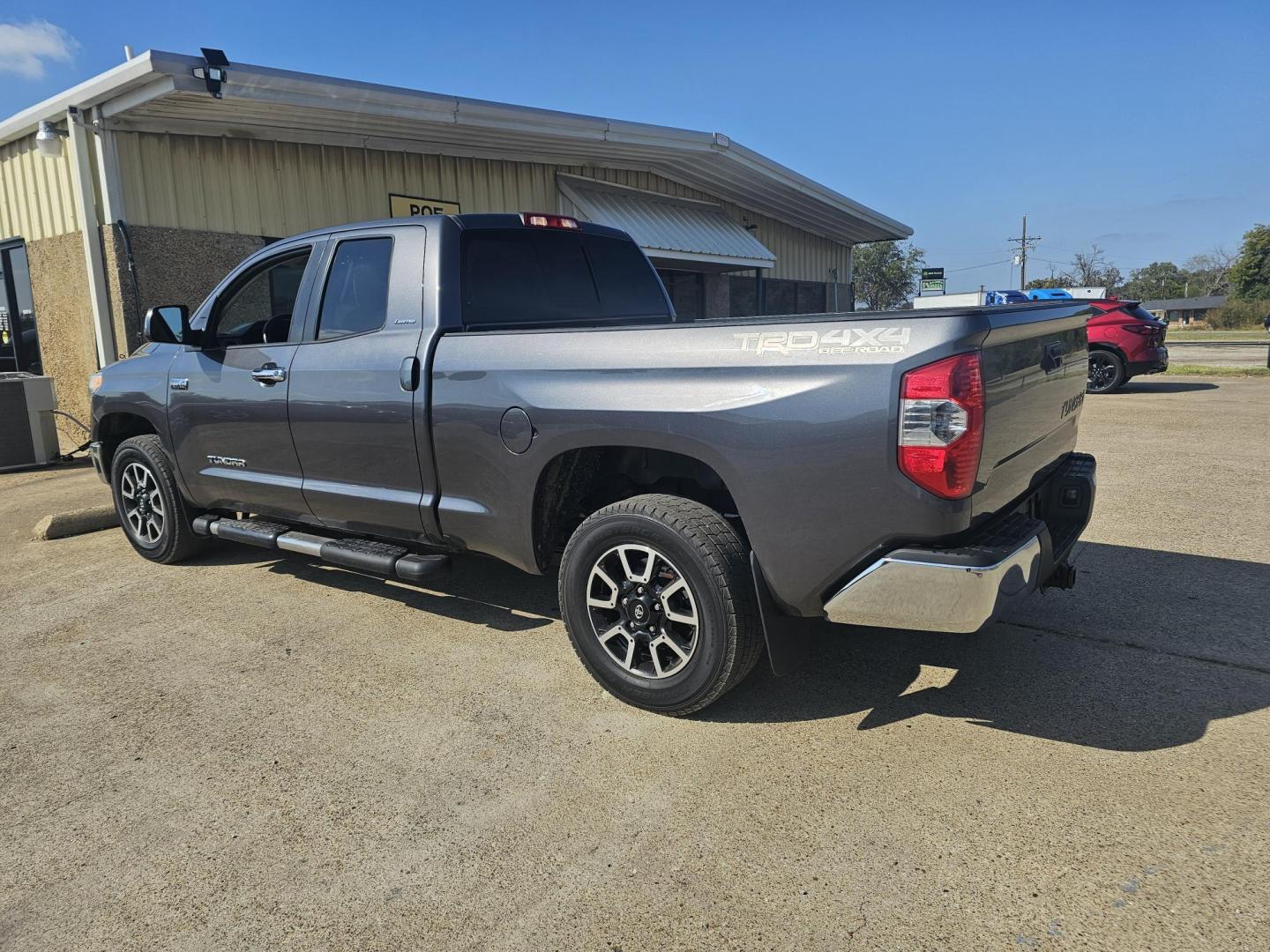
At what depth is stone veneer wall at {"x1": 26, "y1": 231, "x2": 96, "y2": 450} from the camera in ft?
32.0

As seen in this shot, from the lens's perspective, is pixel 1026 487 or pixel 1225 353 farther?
pixel 1225 353

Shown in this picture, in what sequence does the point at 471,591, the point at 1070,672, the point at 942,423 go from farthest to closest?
1. the point at 471,591
2. the point at 1070,672
3. the point at 942,423

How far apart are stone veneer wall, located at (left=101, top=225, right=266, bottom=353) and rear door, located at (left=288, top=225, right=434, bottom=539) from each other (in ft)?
19.5

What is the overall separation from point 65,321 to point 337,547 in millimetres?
8077

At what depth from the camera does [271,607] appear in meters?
4.82

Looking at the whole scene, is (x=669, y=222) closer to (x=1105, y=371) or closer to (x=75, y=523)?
(x=1105, y=371)

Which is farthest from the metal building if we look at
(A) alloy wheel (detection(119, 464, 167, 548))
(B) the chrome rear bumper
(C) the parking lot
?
(B) the chrome rear bumper

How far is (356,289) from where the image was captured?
4352mm

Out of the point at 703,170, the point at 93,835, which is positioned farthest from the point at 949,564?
the point at 703,170

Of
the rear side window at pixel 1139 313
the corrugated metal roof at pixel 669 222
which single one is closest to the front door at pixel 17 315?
the corrugated metal roof at pixel 669 222

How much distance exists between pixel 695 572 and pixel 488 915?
1302mm

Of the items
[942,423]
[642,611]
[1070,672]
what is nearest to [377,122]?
[642,611]

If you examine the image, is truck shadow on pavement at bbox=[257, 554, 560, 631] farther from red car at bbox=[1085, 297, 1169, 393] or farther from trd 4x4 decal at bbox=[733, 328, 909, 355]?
red car at bbox=[1085, 297, 1169, 393]

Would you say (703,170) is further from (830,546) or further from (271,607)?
(830,546)
